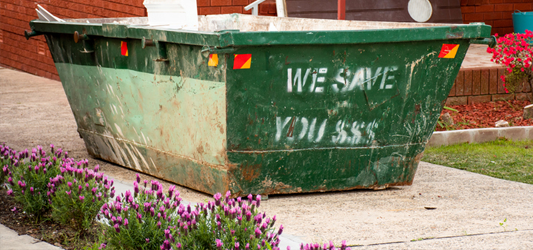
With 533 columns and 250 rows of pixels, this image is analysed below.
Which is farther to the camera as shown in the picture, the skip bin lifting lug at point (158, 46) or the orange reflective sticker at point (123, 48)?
the orange reflective sticker at point (123, 48)

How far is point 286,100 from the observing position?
4328 mm

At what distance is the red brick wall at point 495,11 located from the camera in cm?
1210

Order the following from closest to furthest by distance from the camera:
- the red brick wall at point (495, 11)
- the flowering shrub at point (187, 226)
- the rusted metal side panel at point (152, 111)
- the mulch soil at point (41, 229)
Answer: the flowering shrub at point (187, 226) → the mulch soil at point (41, 229) → the rusted metal side panel at point (152, 111) → the red brick wall at point (495, 11)

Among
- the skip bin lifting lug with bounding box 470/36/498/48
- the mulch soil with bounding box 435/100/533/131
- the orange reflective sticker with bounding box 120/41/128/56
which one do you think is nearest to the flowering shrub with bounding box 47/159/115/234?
the orange reflective sticker with bounding box 120/41/128/56

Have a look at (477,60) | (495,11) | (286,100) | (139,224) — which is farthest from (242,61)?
(495,11)

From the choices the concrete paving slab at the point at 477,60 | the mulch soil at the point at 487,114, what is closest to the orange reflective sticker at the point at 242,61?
the mulch soil at the point at 487,114

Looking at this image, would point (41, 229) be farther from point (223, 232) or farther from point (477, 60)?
point (477, 60)

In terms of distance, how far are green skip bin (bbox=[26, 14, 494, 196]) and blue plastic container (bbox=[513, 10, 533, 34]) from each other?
Result: 7.73m

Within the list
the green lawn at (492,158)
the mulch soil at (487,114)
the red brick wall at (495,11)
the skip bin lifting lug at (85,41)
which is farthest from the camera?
the red brick wall at (495,11)

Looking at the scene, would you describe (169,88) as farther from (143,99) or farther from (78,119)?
(78,119)

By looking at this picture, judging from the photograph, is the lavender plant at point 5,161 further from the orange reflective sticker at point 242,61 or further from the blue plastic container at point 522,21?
the blue plastic container at point 522,21

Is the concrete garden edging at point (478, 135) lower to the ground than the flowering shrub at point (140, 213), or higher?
lower

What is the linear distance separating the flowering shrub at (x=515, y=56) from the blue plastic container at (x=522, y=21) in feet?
13.7

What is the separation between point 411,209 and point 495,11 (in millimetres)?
9183
